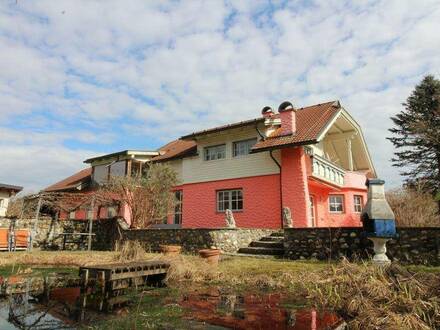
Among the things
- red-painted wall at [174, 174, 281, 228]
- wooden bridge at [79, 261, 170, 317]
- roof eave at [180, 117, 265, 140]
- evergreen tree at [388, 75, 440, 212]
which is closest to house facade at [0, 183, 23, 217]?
red-painted wall at [174, 174, 281, 228]

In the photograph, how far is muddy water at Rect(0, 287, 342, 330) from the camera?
490 centimetres

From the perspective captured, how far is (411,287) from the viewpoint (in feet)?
17.3

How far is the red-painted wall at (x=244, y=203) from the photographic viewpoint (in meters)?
16.8

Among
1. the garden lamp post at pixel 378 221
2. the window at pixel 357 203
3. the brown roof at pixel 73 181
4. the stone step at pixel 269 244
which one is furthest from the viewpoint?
the brown roof at pixel 73 181

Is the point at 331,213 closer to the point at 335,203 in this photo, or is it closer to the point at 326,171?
the point at 335,203

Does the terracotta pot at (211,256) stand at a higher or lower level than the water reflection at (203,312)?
higher

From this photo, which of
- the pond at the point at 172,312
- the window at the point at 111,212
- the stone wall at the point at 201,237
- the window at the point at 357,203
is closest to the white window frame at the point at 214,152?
the stone wall at the point at 201,237

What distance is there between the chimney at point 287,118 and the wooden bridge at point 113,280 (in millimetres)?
10456

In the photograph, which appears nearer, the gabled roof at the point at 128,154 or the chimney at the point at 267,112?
the chimney at the point at 267,112

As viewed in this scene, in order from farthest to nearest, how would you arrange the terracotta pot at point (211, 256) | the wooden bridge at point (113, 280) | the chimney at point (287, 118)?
1. the chimney at point (287, 118)
2. the terracotta pot at point (211, 256)
3. the wooden bridge at point (113, 280)

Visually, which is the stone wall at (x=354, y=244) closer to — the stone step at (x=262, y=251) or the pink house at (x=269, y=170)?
the stone step at (x=262, y=251)

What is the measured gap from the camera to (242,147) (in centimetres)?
1858

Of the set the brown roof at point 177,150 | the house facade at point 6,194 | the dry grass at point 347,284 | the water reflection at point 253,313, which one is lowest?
the water reflection at point 253,313

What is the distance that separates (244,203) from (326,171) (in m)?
4.74
